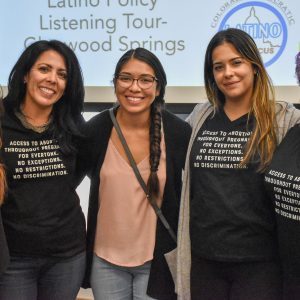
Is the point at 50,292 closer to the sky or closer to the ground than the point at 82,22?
closer to the ground

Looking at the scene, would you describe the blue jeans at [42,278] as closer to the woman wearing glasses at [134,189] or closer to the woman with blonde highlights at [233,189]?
the woman wearing glasses at [134,189]

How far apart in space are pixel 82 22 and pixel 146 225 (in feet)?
4.54

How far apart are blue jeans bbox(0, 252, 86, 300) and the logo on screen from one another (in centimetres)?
146

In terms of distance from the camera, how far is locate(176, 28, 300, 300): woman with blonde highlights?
1.49m

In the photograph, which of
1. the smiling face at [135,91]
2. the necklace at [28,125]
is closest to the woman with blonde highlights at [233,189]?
the smiling face at [135,91]

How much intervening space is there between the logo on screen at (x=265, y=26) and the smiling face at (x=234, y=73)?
85cm

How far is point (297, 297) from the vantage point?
139 centimetres

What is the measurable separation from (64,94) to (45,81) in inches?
5.9

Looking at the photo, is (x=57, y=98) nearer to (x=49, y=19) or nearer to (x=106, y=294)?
(x=106, y=294)

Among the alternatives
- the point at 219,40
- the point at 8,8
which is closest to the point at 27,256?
the point at 219,40

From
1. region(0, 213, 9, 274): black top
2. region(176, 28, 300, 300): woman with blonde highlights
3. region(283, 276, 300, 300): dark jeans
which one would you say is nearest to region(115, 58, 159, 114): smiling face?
region(176, 28, 300, 300): woman with blonde highlights

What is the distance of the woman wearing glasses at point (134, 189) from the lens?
1672mm

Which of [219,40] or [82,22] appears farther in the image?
[82,22]

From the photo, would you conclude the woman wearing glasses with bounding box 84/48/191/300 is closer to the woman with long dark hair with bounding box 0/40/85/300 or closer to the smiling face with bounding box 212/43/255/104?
the woman with long dark hair with bounding box 0/40/85/300
